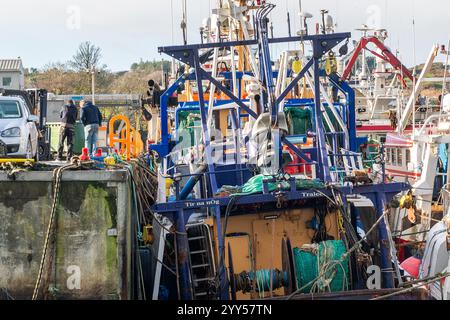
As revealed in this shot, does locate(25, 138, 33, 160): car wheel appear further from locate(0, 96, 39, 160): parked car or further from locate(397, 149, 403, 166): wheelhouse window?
locate(397, 149, 403, 166): wheelhouse window

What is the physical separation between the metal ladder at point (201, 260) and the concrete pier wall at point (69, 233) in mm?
1671

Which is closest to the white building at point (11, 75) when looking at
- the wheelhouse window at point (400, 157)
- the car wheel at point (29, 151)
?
the wheelhouse window at point (400, 157)

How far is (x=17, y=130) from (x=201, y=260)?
20.7 feet

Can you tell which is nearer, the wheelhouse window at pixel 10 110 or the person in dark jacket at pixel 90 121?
the wheelhouse window at pixel 10 110

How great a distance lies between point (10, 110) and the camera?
54.7ft

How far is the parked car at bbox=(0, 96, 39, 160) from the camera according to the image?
15.8m

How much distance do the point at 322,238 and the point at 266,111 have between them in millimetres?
2086

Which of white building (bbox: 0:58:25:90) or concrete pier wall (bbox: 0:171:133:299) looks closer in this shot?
concrete pier wall (bbox: 0:171:133:299)

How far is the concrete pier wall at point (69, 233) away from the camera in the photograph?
31.3 ft

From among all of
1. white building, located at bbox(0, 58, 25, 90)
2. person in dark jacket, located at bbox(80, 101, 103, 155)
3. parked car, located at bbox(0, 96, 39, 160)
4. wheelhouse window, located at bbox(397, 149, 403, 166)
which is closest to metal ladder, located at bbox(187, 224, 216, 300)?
parked car, located at bbox(0, 96, 39, 160)

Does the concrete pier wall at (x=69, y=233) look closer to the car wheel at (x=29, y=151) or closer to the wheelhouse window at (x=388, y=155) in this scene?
the car wheel at (x=29, y=151)

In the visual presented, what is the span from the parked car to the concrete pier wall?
573 cm

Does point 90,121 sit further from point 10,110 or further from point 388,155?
point 388,155
